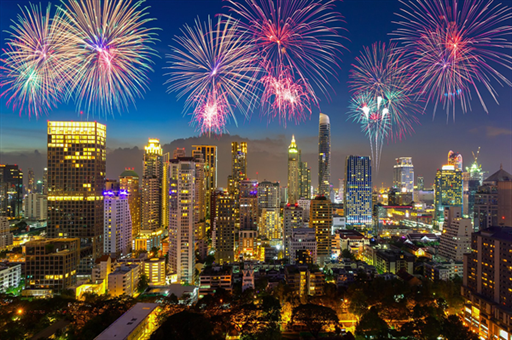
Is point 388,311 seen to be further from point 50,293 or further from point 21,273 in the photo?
point 21,273

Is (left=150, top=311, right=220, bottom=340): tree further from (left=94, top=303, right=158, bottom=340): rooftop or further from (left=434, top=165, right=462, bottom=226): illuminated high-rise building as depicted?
(left=434, top=165, right=462, bottom=226): illuminated high-rise building

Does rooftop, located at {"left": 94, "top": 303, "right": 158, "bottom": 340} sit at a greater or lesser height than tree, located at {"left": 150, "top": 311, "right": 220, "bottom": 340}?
lesser

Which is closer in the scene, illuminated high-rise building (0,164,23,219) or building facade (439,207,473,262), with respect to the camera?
building facade (439,207,473,262)

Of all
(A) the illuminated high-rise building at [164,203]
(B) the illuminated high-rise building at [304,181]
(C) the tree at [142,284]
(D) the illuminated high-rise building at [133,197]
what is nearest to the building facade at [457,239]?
(C) the tree at [142,284]

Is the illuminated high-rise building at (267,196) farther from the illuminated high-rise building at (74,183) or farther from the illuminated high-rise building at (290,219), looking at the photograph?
the illuminated high-rise building at (74,183)

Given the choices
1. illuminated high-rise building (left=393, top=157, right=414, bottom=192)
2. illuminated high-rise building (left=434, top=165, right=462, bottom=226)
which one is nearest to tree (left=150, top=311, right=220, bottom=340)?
illuminated high-rise building (left=434, top=165, right=462, bottom=226)

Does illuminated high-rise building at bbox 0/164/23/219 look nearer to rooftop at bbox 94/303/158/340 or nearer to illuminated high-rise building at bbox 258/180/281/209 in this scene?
illuminated high-rise building at bbox 258/180/281/209

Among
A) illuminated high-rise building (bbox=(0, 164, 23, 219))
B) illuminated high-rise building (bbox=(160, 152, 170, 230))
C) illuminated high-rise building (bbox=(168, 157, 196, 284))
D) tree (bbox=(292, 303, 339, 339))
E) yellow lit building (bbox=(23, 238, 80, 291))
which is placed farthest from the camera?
illuminated high-rise building (bbox=(0, 164, 23, 219))

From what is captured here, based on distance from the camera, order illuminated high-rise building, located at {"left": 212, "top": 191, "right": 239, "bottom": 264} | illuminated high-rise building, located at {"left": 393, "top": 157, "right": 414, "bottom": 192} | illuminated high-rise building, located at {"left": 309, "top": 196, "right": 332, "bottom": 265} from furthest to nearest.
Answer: illuminated high-rise building, located at {"left": 393, "top": 157, "right": 414, "bottom": 192} < illuminated high-rise building, located at {"left": 309, "top": 196, "right": 332, "bottom": 265} < illuminated high-rise building, located at {"left": 212, "top": 191, "right": 239, "bottom": 264}

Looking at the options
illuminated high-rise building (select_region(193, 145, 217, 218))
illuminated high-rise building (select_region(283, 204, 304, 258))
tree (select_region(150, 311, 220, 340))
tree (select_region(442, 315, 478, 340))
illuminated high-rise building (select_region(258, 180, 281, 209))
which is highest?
illuminated high-rise building (select_region(193, 145, 217, 218))
